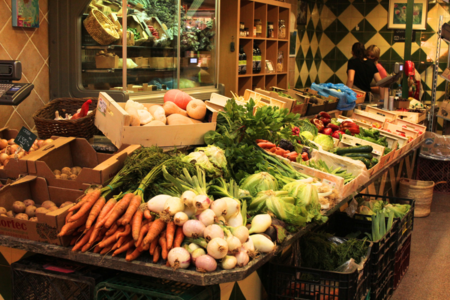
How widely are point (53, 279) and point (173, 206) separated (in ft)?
2.08

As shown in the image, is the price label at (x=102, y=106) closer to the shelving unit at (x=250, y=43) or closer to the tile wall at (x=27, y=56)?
the tile wall at (x=27, y=56)

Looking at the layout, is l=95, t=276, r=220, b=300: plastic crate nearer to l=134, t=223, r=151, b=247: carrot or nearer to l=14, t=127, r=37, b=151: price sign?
l=134, t=223, r=151, b=247: carrot

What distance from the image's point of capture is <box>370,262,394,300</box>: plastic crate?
114 inches

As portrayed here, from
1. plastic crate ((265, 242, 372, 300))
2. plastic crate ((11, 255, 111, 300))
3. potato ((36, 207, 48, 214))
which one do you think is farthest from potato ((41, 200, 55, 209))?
plastic crate ((265, 242, 372, 300))

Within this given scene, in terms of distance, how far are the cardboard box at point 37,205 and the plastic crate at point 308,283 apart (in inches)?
40.8

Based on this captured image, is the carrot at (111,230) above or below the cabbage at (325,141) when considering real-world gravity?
below

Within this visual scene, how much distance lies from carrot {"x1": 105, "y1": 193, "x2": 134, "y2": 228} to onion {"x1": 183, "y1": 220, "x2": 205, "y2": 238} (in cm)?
30

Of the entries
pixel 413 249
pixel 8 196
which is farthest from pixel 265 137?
pixel 413 249

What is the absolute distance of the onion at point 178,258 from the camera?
1.78 m

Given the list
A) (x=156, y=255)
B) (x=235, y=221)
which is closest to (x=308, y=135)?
(x=235, y=221)

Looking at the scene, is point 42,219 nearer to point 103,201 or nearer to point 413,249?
point 103,201

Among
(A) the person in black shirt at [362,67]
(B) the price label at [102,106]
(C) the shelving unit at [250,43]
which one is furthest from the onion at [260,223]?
(A) the person in black shirt at [362,67]

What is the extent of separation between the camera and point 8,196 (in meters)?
2.26

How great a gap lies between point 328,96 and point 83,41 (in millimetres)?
2955
